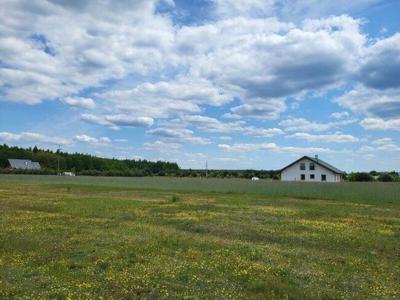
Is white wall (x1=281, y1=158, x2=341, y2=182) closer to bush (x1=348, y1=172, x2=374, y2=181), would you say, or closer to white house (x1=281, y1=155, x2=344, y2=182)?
white house (x1=281, y1=155, x2=344, y2=182)

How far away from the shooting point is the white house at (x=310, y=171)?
104938 mm

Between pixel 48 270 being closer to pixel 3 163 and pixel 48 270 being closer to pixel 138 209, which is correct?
pixel 138 209

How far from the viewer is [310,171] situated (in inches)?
4198

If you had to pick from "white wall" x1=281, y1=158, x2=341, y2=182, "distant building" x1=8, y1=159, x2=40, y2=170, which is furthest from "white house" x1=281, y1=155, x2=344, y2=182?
"distant building" x1=8, y1=159, x2=40, y2=170

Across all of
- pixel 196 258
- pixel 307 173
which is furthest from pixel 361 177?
pixel 196 258

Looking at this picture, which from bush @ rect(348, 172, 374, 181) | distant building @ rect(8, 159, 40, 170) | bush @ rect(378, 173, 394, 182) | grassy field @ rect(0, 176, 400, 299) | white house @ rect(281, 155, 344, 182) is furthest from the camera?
distant building @ rect(8, 159, 40, 170)

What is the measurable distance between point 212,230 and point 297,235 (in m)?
4.36

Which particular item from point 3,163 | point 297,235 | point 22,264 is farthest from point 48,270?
point 3,163

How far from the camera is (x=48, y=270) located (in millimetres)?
12641

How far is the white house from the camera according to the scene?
10494 cm

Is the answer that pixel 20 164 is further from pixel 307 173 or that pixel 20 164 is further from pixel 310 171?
pixel 310 171

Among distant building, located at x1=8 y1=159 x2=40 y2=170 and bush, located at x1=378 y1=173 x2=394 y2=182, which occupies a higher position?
distant building, located at x1=8 y1=159 x2=40 y2=170

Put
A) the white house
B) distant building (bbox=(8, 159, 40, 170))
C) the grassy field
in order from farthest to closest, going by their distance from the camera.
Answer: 1. distant building (bbox=(8, 159, 40, 170))
2. the white house
3. the grassy field

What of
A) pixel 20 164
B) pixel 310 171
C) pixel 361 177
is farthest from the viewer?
pixel 20 164
